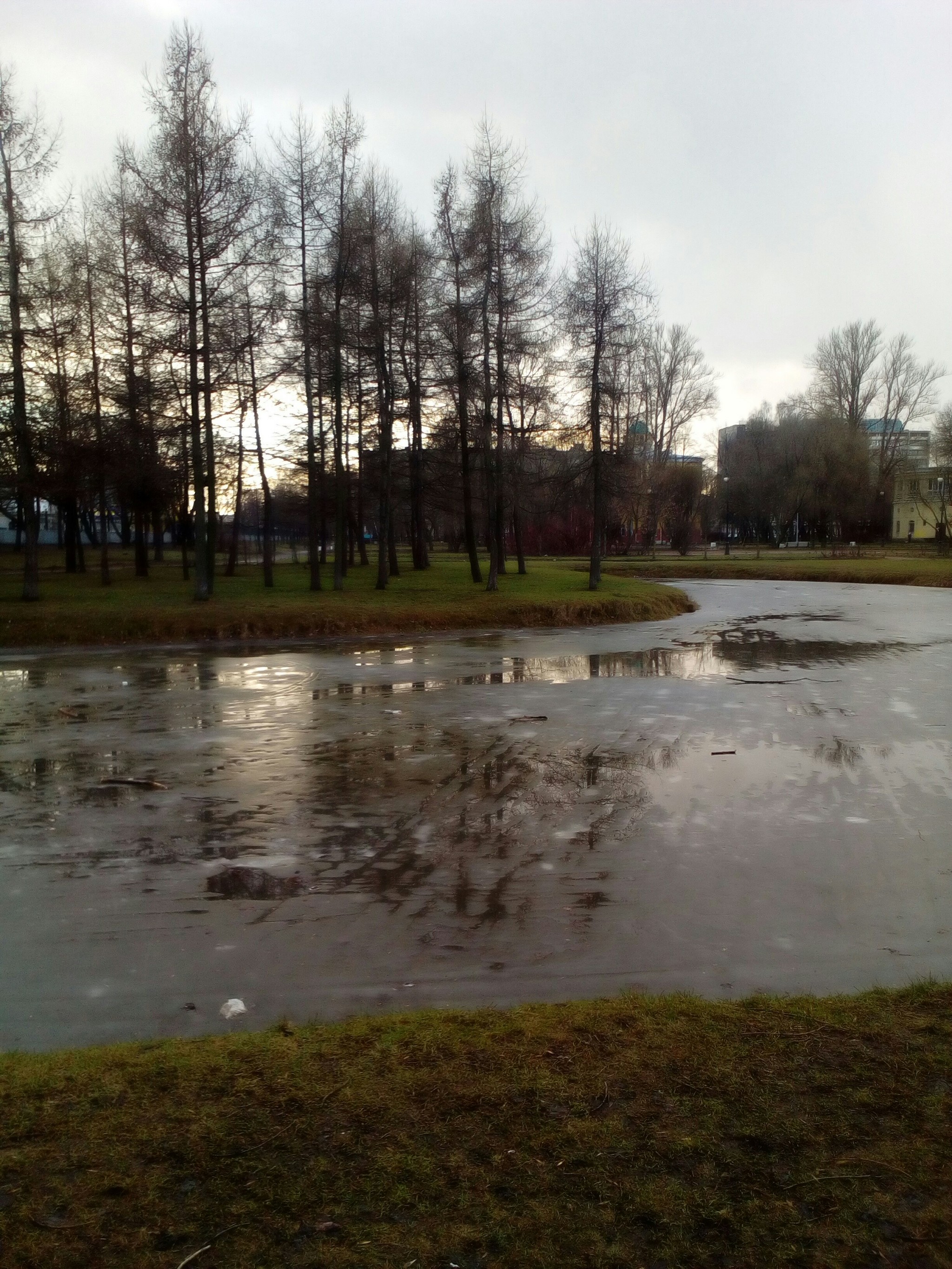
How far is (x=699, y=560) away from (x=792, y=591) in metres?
21.3

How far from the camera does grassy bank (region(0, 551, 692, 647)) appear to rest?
23.0m

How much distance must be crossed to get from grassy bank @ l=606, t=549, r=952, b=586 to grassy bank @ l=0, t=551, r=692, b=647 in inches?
699

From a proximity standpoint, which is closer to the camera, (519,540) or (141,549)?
(141,549)

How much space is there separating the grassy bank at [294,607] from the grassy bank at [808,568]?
17759 mm

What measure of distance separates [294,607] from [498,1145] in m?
23.1

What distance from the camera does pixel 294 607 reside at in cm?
2572

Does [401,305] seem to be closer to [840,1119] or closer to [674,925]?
[674,925]

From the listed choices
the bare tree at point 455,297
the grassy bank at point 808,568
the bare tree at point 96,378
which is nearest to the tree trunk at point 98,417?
the bare tree at point 96,378

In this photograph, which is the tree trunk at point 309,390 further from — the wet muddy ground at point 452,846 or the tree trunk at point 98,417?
the wet muddy ground at point 452,846

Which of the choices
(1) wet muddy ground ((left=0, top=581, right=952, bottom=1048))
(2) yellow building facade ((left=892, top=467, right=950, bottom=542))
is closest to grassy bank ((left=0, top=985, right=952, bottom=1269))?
(1) wet muddy ground ((left=0, top=581, right=952, bottom=1048))

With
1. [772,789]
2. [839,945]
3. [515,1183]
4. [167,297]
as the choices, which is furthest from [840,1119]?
[167,297]

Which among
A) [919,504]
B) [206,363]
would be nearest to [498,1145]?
[206,363]

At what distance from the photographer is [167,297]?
82.3 ft

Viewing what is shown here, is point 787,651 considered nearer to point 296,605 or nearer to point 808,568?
point 296,605
